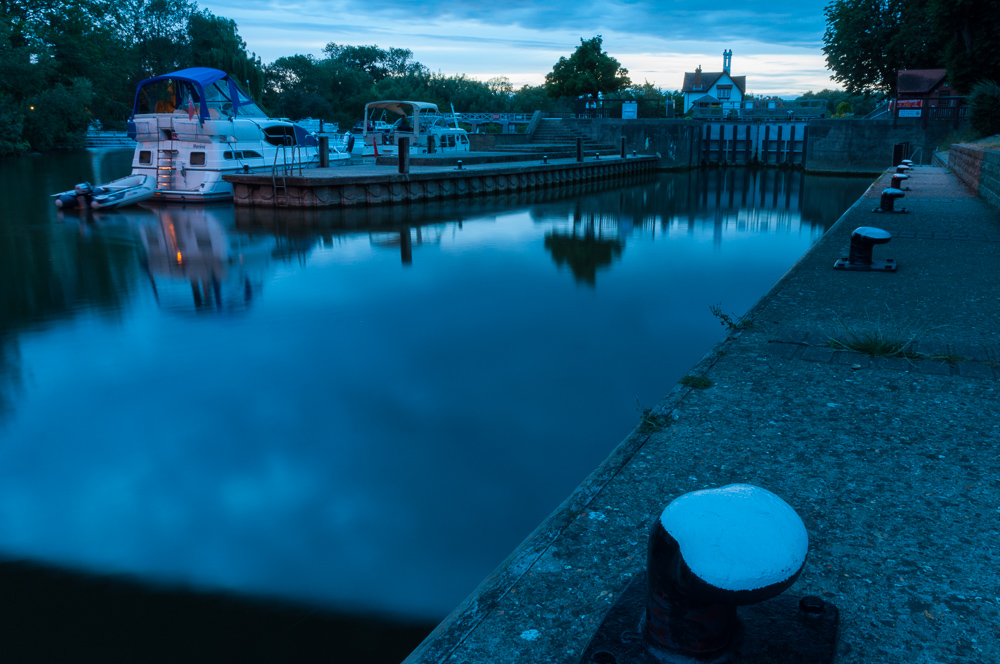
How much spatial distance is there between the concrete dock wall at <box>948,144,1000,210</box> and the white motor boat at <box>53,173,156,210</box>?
19.9 m

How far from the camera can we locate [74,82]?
50.8m

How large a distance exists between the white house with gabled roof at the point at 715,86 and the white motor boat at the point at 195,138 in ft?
258

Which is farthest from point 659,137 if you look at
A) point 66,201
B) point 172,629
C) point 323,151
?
point 172,629

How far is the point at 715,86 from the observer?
94812 millimetres

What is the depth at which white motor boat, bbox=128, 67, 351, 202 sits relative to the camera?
20.8 m

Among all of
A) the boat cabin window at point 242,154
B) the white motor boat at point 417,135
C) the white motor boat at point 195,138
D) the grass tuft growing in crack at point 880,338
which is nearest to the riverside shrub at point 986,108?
the white motor boat at point 417,135

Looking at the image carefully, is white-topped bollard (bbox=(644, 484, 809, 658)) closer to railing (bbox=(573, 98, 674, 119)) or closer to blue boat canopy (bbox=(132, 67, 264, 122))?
blue boat canopy (bbox=(132, 67, 264, 122))

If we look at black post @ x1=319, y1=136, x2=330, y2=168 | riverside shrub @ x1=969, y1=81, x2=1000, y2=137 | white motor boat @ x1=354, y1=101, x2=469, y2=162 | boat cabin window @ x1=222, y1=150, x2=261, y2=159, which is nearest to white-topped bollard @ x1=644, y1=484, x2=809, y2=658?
boat cabin window @ x1=222, y1=150, x2=261, y2=159

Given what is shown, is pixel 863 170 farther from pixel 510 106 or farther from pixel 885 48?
pixel 510 106

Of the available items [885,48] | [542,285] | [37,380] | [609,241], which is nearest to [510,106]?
[885,48]

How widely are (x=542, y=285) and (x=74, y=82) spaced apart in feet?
173

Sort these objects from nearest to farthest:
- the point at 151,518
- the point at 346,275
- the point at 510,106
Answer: the point at 151,518
the point at 346,275
the point at 510,106

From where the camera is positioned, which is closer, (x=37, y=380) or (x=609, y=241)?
(x=37, y=380)

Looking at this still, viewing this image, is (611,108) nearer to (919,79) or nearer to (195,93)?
(919,79)
